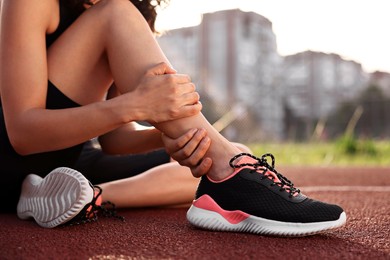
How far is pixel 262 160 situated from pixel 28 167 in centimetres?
75

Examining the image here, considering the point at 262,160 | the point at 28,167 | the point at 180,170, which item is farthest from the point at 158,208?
the point at 262,160

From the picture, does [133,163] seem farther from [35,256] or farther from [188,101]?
[35,256]

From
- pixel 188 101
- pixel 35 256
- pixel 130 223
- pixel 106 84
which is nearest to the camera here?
pixel 35 256

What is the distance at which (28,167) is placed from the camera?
5.15 ft

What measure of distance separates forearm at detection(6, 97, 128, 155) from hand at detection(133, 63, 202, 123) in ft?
0.24

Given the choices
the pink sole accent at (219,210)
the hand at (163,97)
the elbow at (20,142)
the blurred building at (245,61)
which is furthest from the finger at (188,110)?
the blurred building at (245,61)

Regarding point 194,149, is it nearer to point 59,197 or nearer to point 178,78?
point 178,78

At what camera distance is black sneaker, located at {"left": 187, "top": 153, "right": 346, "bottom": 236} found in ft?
4.05

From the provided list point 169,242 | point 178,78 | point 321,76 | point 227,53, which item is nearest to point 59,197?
point 169,242

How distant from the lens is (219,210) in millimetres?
1307

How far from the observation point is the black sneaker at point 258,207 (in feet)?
4.05

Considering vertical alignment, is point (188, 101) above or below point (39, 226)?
above

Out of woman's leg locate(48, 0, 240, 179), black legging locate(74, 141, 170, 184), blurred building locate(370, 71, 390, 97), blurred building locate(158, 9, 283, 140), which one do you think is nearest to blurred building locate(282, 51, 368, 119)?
blurred building locate(370, 71, 390, 97)

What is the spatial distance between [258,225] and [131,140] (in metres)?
0.62
